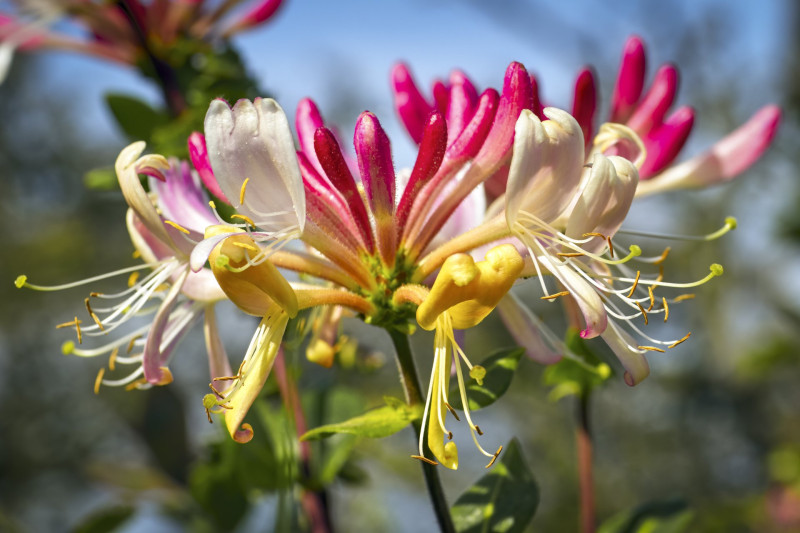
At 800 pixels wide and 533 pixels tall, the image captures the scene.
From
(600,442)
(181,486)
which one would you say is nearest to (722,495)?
(600,442)

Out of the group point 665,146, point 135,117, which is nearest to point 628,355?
point 665,146

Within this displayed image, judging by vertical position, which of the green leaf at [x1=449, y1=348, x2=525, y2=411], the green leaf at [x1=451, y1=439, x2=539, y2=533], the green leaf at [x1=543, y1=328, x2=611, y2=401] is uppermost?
the green leaf at [x1=449, y1=348, x2=525, y2=411]

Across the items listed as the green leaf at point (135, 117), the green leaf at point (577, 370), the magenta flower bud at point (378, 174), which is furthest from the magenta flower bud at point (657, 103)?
the green leaf at point (135, 117)

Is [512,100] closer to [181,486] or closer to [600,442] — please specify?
[181,486]

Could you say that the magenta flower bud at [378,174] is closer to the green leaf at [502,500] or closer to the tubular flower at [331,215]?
the tubular flower at [331,215]

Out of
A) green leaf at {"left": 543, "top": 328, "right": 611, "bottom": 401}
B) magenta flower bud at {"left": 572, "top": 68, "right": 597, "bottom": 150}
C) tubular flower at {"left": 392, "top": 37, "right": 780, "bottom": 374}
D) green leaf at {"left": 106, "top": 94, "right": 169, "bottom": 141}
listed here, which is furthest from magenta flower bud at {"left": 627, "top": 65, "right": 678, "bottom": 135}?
green leaf at {"left": 106, "top": 94, "right": 169, "bottom": 141}

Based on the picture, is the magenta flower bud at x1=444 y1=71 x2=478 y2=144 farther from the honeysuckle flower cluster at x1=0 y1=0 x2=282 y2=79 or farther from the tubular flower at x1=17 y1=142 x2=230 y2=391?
the honeysuckle flower cluster at x1=0 y1=0 x2=282 y2=79

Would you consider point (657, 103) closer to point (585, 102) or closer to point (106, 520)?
point (585, 102)
